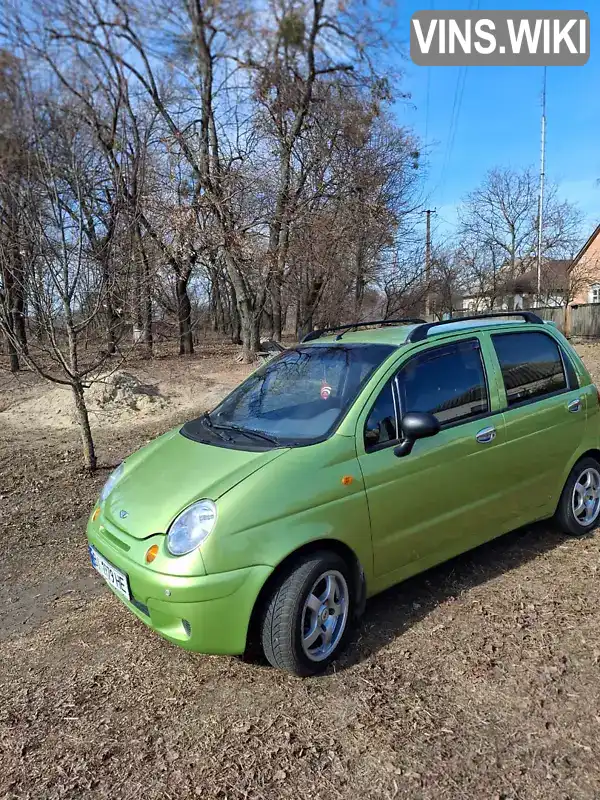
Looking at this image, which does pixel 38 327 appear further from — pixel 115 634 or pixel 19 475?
pixel 115 634

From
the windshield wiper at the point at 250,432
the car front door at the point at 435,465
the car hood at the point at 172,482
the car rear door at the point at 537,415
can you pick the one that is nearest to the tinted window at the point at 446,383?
the car front door at the point at 435,465

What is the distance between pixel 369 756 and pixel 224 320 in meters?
43.9

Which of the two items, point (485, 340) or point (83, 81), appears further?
point (83, 81)

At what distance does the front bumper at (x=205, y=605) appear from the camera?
8.42 feet

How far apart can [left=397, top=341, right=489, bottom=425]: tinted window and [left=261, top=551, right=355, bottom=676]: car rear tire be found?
109 centimetres

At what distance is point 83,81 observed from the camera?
4.77 m

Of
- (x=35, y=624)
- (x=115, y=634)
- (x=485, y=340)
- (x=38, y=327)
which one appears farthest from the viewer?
(x=38, y=327)

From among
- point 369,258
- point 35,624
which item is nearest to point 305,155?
point 369,258

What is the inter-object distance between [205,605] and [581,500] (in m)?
3.28

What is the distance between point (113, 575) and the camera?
298 centimetres

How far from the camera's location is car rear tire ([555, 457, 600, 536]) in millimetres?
4266

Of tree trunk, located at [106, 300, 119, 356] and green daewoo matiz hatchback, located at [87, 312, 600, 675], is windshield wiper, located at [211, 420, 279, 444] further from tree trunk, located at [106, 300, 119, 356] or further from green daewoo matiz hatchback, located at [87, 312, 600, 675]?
tree trunk, located at [106, 300, 119, 356]

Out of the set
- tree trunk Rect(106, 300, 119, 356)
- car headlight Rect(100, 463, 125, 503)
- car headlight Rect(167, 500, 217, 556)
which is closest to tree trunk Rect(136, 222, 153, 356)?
tree trunk Rect(106, 300, 119, 356)

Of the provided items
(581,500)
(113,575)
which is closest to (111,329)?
(113,575)
